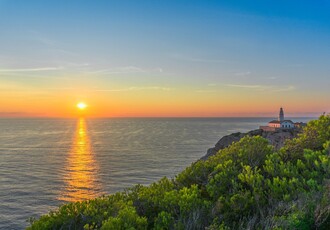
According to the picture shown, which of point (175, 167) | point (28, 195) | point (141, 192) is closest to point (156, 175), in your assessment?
point (175, 167)

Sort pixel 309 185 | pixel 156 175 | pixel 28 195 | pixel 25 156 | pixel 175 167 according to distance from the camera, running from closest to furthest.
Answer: pixel 309 185 < pixel 28 195 < pixel 156 175 < pixel 175 167 < pixel 25 156

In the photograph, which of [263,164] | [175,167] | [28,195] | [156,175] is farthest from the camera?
[175,167]

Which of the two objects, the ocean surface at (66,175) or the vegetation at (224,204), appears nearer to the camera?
the vegetation at (224,204)

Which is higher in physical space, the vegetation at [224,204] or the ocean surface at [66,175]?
the vegetation at [224,204]

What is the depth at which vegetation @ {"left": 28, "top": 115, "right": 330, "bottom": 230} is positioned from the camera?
871cm

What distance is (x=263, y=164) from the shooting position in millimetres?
13766

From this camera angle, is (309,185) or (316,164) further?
(316,164)

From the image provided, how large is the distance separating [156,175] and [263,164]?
41866 millimetres

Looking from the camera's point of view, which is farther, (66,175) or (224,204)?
(66,175)

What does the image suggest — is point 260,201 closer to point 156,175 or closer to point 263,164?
point 263,164

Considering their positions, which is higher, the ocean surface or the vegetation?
the vegetation

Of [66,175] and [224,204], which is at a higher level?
[224,204]

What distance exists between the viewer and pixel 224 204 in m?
10.8

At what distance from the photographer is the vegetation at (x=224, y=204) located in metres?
8.71
